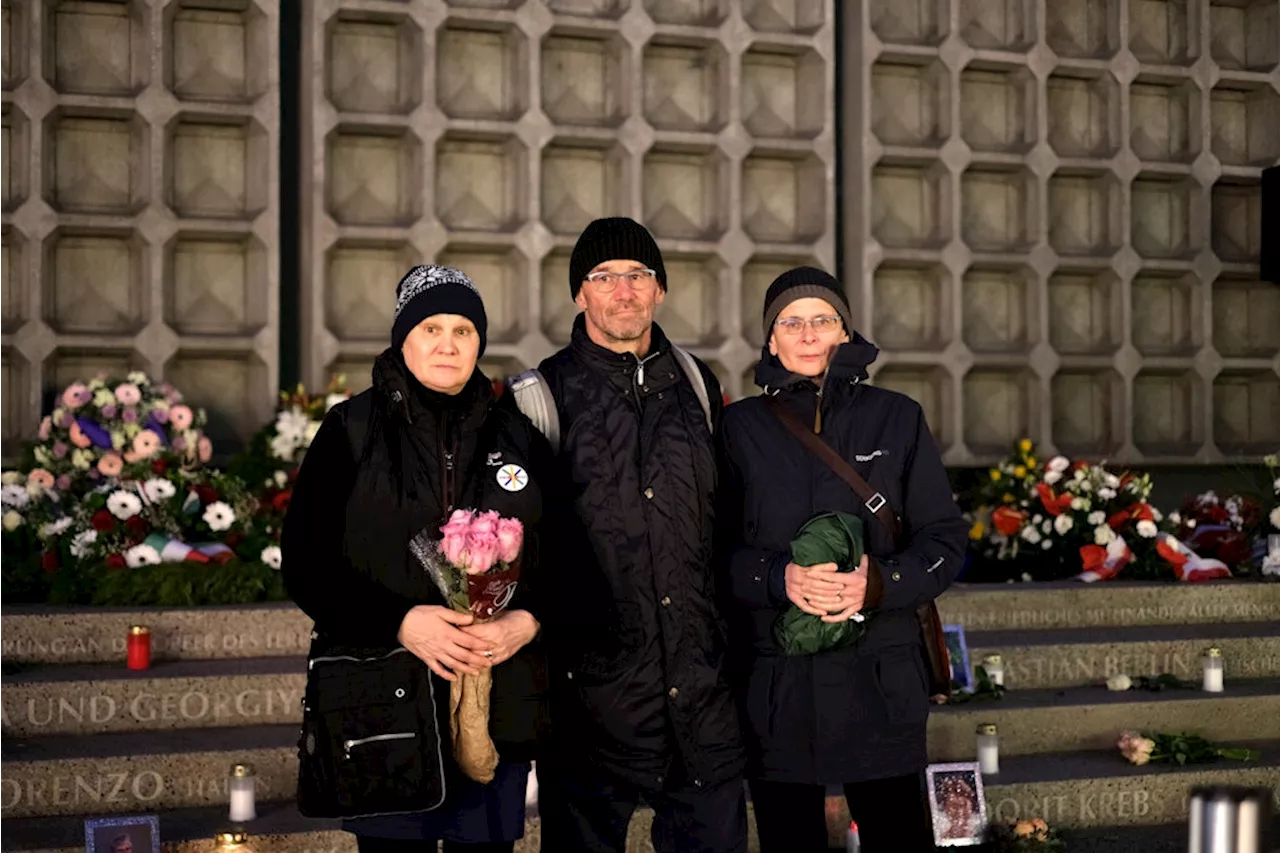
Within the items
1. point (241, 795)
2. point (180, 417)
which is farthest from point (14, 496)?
point (241, 795)

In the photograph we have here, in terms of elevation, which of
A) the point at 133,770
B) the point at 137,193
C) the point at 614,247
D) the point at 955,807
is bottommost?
the point at 955,807

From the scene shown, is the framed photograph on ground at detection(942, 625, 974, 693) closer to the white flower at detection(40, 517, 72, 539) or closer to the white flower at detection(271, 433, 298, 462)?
the white flower at detection(271, 433, 298, 462)

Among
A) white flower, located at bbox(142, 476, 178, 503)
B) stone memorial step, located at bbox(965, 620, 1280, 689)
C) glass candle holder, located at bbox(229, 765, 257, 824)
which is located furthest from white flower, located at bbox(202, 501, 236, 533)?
stone memorial step, located at bbox(965, 620, 1280, 689)

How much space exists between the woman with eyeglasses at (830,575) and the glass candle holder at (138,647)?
2326mm

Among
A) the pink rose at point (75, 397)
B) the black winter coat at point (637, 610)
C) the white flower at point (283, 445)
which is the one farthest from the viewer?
the white flower at point (283, 445)

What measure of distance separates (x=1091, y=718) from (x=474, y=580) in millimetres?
3164

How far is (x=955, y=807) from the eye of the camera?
4082mm

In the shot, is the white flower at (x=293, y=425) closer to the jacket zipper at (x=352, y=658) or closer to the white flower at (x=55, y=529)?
the white flower at (x=55, y=529)

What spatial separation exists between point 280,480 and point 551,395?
10.0 feet

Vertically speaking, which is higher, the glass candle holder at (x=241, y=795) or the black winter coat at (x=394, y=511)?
the black winter coat at (x=394, y=511)

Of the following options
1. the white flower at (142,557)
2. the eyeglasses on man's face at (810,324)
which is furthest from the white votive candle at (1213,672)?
the white flower at (142,557)

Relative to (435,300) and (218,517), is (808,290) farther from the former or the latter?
(218,517)

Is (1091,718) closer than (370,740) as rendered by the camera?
No

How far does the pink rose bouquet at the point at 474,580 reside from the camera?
7.87 ft
